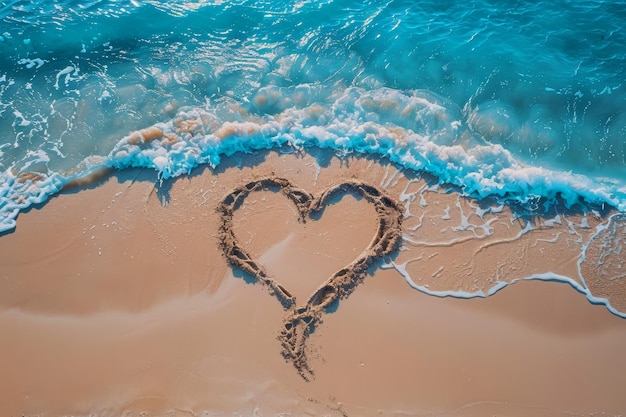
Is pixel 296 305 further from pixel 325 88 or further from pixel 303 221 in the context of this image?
pixel 325 88

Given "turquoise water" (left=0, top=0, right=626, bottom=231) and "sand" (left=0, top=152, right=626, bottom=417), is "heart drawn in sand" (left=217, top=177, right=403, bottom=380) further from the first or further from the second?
"turquoise water" (left=0, top=0, right=626, bottom=231)

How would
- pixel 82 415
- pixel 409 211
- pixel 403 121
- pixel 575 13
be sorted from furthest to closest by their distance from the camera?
1. pixel 575 13
2. pixel 403 121
3. pixel 409 211
4. pixel 82 415

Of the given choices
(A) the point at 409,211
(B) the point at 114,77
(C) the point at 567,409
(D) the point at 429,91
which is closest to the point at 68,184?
(B) the point at 114,77

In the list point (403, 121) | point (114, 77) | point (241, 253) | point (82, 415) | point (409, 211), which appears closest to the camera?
point (82, 415)

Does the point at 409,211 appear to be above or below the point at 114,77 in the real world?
below

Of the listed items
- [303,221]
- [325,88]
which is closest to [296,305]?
[303,221]

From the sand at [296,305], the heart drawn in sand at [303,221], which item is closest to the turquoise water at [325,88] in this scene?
the sand at [296,305]

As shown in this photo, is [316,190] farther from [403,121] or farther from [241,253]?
[403,121]

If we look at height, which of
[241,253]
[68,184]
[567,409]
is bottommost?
[567,409]
